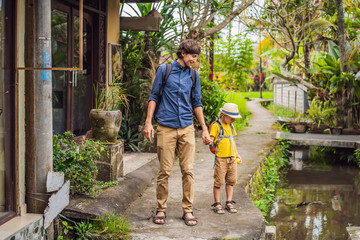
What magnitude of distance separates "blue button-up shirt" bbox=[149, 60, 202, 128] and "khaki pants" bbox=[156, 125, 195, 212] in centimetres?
8

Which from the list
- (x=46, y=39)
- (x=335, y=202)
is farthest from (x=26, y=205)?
(x=335, y=202)

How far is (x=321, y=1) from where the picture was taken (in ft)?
45.2

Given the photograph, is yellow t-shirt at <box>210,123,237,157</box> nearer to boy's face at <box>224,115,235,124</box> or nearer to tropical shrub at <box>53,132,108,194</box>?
boy's face at <box>224,115,235,124</box>

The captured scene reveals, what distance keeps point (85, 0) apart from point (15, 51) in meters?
3.71

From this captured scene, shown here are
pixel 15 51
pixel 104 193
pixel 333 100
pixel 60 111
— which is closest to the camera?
pixel 15 51

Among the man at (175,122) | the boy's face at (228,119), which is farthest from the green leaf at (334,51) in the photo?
the man at (175,122)

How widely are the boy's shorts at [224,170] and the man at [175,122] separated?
0.48 metres

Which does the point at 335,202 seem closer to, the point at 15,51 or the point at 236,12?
the point at 236,12

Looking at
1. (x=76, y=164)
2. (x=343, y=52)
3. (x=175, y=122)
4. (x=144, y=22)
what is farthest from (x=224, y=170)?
(x=343, y=52)

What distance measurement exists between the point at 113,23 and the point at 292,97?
1607 cm

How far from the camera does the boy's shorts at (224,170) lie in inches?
194

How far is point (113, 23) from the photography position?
27.4ft

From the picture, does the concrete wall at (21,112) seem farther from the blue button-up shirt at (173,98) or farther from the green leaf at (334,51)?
the green leaf at (334,51)

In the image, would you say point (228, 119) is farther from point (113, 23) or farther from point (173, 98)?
point (113, 23)
